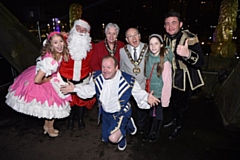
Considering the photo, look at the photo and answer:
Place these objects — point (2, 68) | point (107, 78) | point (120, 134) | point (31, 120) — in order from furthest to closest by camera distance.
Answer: point (2, 68), point (31, 120), point (120, 134), point (107, 78)

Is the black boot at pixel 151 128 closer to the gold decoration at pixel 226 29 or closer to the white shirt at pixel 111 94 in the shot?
the white shirt at pixel 111 94

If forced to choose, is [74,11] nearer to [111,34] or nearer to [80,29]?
[80,29]

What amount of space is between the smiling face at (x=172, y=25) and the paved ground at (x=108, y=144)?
1.73 m

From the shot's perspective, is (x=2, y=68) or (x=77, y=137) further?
(x=2, y=68)

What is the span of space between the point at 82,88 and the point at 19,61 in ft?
11.4

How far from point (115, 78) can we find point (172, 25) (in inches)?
43.4

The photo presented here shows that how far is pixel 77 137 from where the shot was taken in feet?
10.4

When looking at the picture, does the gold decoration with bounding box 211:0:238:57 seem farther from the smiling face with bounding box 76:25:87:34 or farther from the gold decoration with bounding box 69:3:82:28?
the gold decoration with bounding box 69:3:82:28

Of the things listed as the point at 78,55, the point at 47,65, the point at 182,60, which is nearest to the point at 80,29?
the point at 78,55

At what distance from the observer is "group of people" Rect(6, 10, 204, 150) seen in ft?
8.16

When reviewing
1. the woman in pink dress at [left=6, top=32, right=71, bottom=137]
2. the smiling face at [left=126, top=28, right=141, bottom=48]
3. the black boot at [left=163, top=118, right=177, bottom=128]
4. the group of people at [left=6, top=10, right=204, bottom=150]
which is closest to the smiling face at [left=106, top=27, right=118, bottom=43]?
the group of people at [left=6, top=10, right=204, bottom=150]

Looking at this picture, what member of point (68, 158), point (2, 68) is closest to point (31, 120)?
point (68, 158)

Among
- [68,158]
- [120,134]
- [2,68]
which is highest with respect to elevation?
[2,68]

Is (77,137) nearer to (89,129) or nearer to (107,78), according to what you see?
(89,129)
